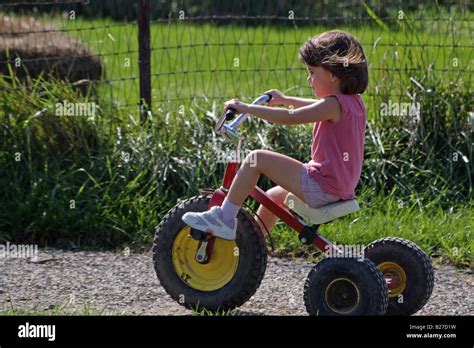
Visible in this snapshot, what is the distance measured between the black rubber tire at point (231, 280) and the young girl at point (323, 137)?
12 centimetres

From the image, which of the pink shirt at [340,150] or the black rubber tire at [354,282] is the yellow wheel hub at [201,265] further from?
the pink shirt at [340,150]

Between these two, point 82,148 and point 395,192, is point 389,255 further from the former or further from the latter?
point 82,148

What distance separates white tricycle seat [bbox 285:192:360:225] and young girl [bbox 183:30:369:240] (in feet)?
0.09

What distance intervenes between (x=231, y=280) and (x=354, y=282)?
0.64m

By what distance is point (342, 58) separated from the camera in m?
4.81

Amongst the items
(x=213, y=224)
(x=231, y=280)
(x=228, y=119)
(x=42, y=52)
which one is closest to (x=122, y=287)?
(x=231, y=280)

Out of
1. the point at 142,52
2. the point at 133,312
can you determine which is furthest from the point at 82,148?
the point at 133,312

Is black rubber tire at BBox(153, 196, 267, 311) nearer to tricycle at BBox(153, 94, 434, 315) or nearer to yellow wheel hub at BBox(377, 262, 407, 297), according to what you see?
tricycle at BBox(153, 94, 434, 315)

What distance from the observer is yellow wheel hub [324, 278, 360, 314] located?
189 inches

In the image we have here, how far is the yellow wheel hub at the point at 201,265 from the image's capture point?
5.07m

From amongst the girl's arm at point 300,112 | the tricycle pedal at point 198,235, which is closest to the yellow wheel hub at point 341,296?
the tricycle pedal at point 198,235

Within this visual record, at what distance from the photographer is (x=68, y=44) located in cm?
916

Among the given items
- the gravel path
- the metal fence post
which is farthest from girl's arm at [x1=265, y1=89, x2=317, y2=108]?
the metal fence post

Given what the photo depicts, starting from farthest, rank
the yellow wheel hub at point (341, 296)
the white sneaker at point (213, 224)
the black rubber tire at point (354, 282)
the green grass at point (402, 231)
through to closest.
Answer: the green grass at point (402, 231) → the white sneaker at point (213, 224) → the yellow wheel hub at point (341, 296) → the black rubber tire at point (354, 282)
